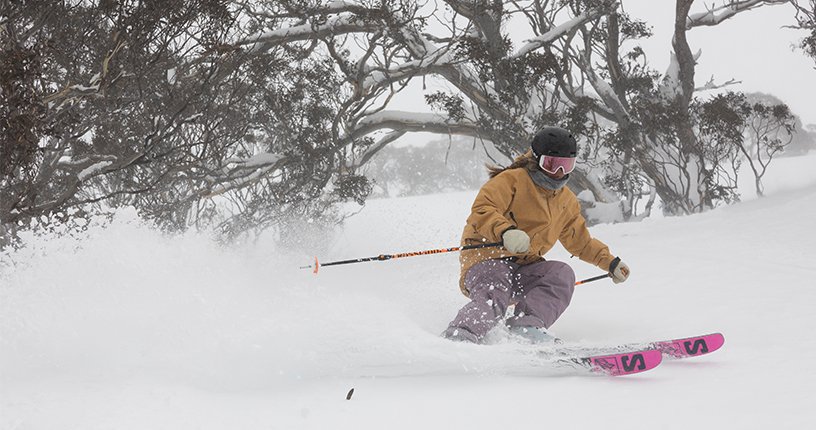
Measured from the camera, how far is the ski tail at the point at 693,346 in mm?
3613

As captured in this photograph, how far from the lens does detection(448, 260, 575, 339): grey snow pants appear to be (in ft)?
13.5

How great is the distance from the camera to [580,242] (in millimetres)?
4848

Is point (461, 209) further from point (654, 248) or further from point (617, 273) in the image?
point (617, 273)

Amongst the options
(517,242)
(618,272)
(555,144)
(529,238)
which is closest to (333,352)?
(517,242)

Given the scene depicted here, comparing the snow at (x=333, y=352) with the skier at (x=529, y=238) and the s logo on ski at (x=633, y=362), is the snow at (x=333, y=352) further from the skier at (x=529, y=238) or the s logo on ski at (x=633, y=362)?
the skier at (x=529, y=238)

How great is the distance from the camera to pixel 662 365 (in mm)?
3562

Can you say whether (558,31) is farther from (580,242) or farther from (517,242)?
(517,242)

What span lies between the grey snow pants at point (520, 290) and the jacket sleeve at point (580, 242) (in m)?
0.43

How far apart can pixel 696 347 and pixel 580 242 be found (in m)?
1.33

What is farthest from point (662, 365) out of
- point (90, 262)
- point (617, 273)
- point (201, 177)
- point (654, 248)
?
point (201, 177)

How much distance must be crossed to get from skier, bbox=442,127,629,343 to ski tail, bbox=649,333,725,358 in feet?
2.16

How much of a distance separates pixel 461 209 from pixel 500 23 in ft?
40.0

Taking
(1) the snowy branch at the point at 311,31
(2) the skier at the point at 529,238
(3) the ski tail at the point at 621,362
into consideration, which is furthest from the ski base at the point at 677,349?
(1) the snowy branch at the point at 311,31

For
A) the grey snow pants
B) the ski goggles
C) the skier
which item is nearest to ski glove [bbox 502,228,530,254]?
the skier
